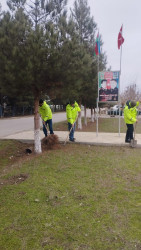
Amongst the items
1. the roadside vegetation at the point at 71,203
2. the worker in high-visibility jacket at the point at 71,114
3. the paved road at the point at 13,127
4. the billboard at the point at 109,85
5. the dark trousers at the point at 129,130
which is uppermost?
the billboard at the point at 109,85

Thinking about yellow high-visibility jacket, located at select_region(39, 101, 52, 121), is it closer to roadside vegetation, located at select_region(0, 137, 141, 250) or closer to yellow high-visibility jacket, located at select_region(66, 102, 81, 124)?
yellow high-visibility jacket, located at select_region(66, 102, 81, 124)

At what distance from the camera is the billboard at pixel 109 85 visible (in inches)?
344

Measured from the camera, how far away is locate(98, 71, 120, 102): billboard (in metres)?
8.75

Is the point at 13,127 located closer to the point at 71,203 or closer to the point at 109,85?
the point at 109,85

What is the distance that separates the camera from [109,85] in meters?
8.83

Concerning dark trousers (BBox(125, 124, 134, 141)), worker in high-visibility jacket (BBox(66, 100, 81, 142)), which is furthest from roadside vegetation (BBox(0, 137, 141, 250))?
worker in high-visibility jacket (BBox(66, 100, 81, 142))

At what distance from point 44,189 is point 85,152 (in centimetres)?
295

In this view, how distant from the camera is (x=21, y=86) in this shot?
19.1 feet

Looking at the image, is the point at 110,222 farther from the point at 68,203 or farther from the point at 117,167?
the point at 117,167

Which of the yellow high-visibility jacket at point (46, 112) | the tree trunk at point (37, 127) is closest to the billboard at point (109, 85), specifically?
the yellow high-visibility jacket at point (46, 112)

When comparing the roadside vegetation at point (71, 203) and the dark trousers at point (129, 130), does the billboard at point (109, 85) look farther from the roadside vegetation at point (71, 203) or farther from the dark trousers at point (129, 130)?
the roadside vegetation at point (71, 203)

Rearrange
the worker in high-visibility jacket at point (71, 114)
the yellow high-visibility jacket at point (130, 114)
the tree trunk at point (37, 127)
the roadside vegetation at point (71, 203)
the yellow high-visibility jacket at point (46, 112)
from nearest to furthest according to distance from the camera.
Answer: the roadside vegetation at point (71, 203)
the tree trunk at point (37, 127)
the yellow high-visibility jacket at point (130, 114)
the yellow high-visibility jacket at point (46, 112)
the worker in high-visibility jacket at point (71, 114)

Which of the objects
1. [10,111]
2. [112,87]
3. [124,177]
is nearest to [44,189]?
[124,177]

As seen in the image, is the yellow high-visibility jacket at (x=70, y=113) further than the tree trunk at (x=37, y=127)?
Yes
